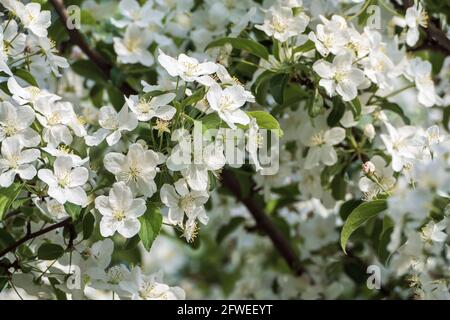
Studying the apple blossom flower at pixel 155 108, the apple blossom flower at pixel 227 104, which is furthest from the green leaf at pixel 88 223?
the apple blossom flower at pixel 227 104

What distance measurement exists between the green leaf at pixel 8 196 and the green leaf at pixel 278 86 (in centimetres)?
57

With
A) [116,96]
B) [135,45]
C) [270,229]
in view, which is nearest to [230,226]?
[270,229]

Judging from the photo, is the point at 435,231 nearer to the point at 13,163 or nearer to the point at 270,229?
the point at 13,163

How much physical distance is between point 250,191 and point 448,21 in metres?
0.64

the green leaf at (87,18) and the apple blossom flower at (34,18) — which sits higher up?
the apple blossom flower at (34,18)

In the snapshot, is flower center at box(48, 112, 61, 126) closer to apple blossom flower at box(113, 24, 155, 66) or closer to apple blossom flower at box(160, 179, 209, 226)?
apple blossom flower at box(160, 179, 209, 226)

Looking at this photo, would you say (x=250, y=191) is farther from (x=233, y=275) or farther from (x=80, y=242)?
(x=233, y=275)

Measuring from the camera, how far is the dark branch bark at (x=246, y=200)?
85.1 inches

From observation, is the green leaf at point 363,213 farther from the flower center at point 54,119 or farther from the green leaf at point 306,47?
the flower center at point 54,119

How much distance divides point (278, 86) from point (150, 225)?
45 centimetres

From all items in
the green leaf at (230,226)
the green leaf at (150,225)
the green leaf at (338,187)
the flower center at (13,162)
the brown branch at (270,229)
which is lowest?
the green leaf at (230,226)

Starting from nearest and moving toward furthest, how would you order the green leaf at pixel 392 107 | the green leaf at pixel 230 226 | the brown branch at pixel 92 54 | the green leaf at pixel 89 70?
the green leaf at pixel 392 107, the brown branch at pixel 92 54, the green leaf at pixel 89 70, the green leaf at pixel 230 226

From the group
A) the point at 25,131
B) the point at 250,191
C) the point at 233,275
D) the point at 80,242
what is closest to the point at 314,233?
the point at 250,191

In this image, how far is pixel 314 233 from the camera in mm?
2479
